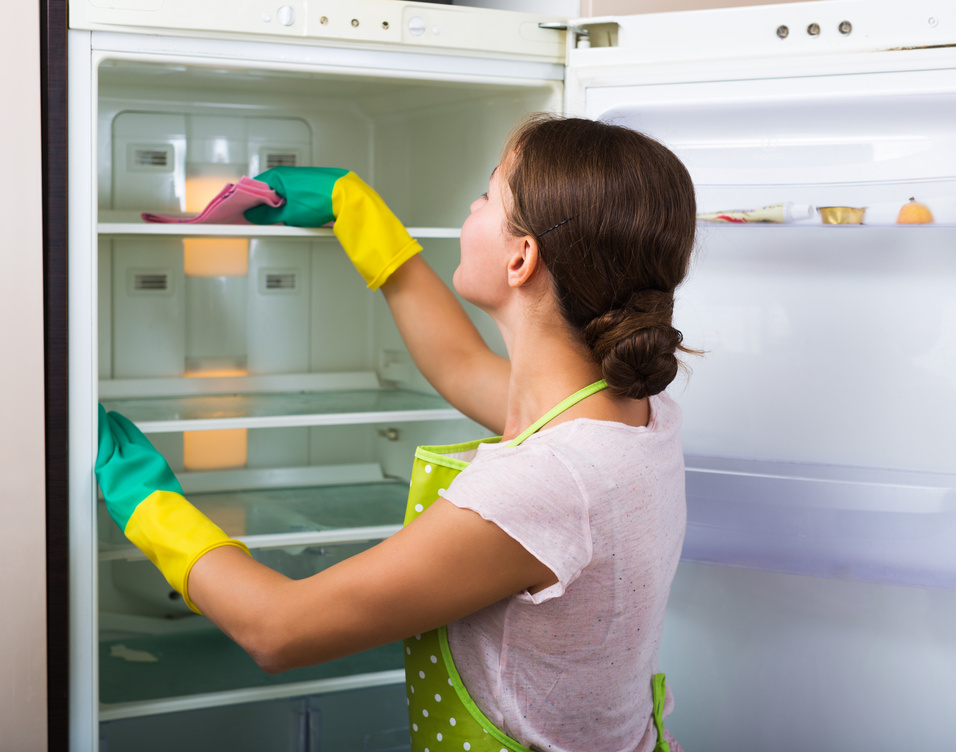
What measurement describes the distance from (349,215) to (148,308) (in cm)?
65

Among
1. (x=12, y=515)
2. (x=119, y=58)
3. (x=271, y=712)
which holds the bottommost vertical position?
(x=271, y=712)

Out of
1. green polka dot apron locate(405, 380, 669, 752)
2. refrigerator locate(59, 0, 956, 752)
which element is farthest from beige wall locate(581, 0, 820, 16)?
green polka dot apron locate(405, 380, 669, 752)

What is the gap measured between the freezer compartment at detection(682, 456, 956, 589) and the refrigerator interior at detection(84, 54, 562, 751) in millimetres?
474

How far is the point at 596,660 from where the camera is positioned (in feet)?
3.20

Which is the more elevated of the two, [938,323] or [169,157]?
[169,157]

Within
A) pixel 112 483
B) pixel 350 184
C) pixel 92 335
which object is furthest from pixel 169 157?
pixel 112 483

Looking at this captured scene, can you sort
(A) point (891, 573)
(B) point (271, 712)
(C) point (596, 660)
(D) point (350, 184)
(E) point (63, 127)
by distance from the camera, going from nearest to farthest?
(C) point (596, 660) < (E) point (63, 127) < (A) point (891, 573) < (D) point (350, 184) < (B) point (271, 712)

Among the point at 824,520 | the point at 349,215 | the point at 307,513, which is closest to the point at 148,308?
the point at 307,513

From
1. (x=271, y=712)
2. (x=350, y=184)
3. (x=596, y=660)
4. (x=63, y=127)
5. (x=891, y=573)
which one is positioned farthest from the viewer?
(x=271, y=712)

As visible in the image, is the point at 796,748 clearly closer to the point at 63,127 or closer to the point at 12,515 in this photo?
the point at 12,515

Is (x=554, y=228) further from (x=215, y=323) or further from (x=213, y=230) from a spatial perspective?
(x=215, y=323)

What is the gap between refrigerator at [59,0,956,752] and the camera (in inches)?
47.8

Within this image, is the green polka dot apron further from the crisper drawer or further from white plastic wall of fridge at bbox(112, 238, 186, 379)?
white plastic wall of fridge at bbox(112, 238, 186, 379)

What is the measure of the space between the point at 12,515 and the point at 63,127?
500 mm
